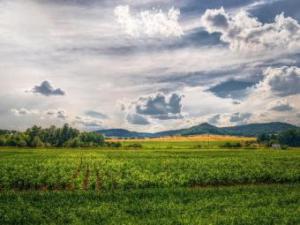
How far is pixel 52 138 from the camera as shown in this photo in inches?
7180

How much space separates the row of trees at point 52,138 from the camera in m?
158

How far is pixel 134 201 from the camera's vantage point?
2700 centimetres

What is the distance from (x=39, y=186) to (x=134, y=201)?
15503 mm

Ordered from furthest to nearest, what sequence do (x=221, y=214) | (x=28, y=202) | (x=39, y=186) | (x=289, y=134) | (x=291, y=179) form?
(x=289, y=134), (x=291, y=179), (x=39, y=186), (x=28, y=202), (x=221, y=214)

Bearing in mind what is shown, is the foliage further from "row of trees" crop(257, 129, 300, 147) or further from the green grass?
the green grass

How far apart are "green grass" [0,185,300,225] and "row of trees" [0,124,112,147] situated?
136866 millimetres

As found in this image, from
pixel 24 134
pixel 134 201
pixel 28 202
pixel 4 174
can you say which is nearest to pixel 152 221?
pixel 134 201

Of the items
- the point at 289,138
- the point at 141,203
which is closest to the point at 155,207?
the point at 141,203

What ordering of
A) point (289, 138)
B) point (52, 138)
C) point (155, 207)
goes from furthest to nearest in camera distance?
point (289, 138), point (52, 138), point (155, 207)

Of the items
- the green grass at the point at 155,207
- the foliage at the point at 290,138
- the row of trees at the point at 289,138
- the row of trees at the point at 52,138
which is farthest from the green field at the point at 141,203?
the foliage at the point at 290,138

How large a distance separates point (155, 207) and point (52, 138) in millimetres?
166380

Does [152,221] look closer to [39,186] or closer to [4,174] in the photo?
[39,186]

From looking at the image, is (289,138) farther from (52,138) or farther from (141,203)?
(141,203)

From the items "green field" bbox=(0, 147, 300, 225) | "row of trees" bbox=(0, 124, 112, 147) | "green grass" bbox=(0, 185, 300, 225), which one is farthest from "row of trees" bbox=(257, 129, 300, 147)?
"green grass" bbox=(0, 185, 300, 225)
